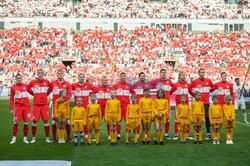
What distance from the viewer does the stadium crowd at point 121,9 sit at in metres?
52.3

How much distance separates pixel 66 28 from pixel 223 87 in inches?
1425

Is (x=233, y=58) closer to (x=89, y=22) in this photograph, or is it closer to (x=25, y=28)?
(x=89, y=22)

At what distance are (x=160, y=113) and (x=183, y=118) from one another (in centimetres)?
61

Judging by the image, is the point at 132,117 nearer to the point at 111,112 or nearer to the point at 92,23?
the point at 111,112

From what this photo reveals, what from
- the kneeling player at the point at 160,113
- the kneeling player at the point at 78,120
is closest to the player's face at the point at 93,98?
the kneeling player at the point at 78,120

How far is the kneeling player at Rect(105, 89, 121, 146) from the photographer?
14266 mm

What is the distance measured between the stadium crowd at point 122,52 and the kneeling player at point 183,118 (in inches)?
1028

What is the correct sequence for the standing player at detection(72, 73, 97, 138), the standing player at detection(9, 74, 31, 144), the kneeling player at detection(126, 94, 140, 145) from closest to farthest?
1. the kneeling player at detection(126, 94, 140, 145)
2. the standing player at detection(9, 74, 31, 144)
3. the standing player at detection(72, 73, 97, 138)

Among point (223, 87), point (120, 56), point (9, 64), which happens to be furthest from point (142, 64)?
point (223, 87)

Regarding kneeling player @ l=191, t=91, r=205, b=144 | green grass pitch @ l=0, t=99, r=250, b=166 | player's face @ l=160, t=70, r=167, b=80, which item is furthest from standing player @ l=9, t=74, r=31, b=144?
kneeling player @ l=191, t=91, r=205, b=144

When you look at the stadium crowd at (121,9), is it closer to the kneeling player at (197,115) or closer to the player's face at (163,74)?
the player's face at (163,74)

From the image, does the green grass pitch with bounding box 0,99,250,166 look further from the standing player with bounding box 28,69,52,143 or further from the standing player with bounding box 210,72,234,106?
the standing player with bounding box 210,72,234,106

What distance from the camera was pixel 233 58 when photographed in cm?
4612

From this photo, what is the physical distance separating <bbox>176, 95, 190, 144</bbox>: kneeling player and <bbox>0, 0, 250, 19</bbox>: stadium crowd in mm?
38156
